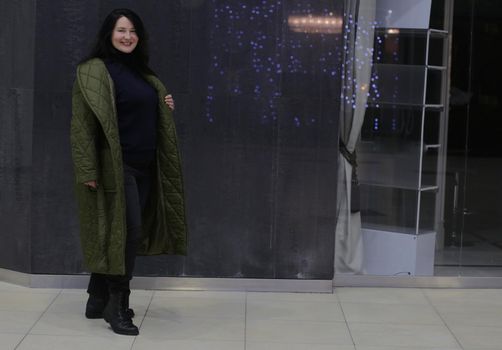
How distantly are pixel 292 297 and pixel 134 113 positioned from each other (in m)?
1.63

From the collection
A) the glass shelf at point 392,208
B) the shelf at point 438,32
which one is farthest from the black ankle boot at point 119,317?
the shelf at point 438,32

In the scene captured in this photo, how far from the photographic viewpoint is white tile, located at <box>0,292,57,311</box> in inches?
206

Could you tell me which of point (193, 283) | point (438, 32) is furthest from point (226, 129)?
point (438, 32)

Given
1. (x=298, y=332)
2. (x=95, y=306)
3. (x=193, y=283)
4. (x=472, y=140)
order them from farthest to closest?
(x=472, y=140) → (x=193, y=283) → (x=95, y=306) → (x=298, y=332)

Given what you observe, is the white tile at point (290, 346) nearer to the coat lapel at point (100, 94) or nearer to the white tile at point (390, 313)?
the white tile at point (390, 313)

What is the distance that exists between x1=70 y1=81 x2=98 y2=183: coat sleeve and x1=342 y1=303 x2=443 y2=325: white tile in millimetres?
1693

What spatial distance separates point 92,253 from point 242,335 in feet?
2.91

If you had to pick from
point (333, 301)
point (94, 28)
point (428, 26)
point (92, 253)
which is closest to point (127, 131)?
point (92, 253)

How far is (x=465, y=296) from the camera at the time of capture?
5.81 metres

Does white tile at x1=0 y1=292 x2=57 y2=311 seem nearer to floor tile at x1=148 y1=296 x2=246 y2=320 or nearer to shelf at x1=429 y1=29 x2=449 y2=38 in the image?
floor tile at x1=148 y1=296 x2=246 y2=320

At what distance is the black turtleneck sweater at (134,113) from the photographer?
4.68 m

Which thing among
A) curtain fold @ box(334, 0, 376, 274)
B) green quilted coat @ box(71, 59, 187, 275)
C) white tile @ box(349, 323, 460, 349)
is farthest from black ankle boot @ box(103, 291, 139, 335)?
curtain fold @ box(334, 0, 376, 274)

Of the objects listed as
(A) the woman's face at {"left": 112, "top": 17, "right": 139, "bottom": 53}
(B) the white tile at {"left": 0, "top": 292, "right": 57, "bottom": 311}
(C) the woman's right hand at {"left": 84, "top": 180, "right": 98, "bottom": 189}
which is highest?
(A) the woman's face at {"left": 112, "top": 17, "right": 139, "bottom": 53}

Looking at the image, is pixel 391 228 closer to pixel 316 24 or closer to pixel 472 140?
pixel 472 140
